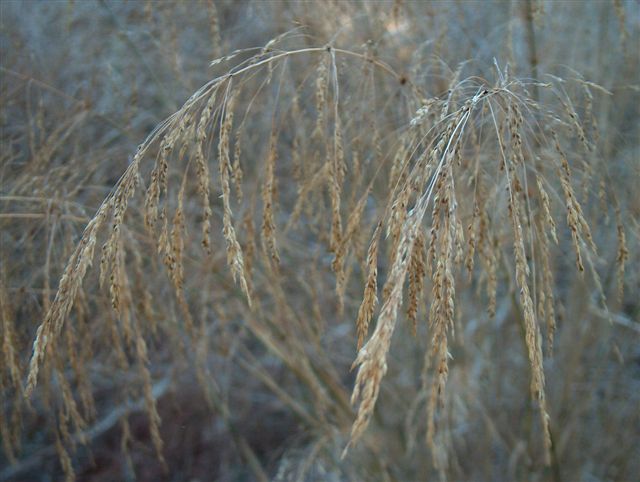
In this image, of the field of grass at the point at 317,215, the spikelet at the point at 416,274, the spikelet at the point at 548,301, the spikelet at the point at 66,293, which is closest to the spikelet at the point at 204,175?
the field of grass at the point at 317,215

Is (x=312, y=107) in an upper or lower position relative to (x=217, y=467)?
upper

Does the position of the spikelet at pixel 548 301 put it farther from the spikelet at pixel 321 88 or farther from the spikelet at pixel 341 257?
the spikelet at pixel 321 88

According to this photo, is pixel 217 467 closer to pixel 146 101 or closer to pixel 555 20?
pixel 146 101

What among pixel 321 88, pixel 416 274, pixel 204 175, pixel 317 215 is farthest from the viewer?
pixel 317 215

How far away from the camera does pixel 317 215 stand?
6.23 feet

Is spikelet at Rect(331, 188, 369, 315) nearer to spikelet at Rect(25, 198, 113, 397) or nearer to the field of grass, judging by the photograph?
the field of grass

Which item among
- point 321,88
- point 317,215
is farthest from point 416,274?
point 317,215

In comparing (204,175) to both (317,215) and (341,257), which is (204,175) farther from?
(317,215)

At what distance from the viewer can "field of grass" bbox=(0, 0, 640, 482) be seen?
63.7 inches

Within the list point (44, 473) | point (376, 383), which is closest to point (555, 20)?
point (376, 383)

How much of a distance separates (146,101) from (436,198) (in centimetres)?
A: 219

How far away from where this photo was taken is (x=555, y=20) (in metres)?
2.46

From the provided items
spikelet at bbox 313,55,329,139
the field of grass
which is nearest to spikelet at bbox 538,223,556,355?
the field of grass

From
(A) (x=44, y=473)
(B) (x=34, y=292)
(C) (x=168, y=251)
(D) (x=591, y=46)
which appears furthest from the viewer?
(A) (x=44, y=473)
